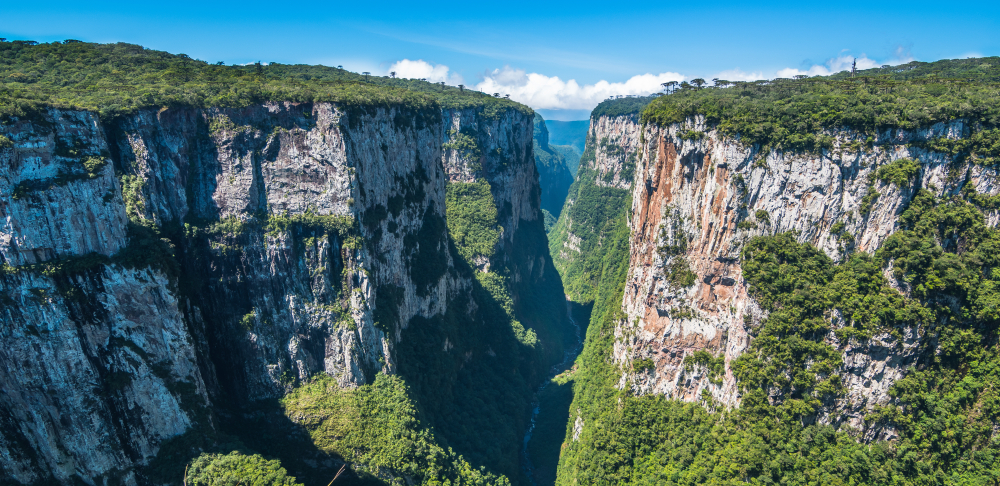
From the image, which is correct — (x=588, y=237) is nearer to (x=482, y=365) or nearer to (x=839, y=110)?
(x=482, y=365)

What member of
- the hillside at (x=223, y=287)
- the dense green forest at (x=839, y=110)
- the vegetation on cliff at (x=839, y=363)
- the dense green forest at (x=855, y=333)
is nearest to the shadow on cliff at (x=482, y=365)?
the hillside at (x=223, y=287)

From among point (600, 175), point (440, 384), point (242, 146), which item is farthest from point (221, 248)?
point (600, 175)

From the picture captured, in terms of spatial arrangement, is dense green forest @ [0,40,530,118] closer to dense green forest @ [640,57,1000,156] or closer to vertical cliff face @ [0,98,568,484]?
vertical cliff face @ [0,98,568,484]

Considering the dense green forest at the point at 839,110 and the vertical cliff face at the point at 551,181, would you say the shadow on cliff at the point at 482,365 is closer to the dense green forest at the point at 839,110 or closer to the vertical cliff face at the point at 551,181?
the dense green forest at the point at 839,110

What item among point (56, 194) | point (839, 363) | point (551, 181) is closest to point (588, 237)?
point (551, 181)

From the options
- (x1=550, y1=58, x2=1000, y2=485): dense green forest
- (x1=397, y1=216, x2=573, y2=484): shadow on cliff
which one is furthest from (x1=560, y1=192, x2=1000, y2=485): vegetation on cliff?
(x1=397, y1=216, x2=573, y2=484): shadow on cliff

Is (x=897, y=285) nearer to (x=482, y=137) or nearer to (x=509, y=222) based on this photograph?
(x=509, y=222)

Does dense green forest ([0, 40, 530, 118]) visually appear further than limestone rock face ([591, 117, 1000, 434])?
Yes
